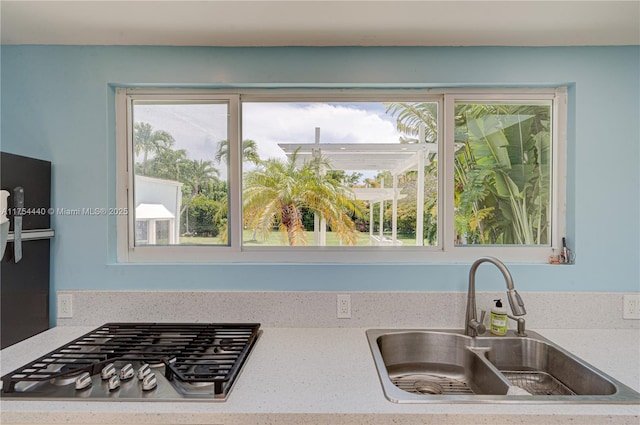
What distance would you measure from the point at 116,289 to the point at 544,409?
173cm

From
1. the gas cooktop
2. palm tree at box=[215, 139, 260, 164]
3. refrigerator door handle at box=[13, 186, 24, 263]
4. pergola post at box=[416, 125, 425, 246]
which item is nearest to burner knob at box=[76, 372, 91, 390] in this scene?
the gas cooktop

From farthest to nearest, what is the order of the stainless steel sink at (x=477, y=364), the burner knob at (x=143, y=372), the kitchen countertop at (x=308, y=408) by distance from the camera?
the stainless steel sink at (x=477, y=364)
the burner knob at (x=143, y=372)
the kitchen countertop at (x=308, y=408)

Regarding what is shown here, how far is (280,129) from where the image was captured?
1748 mm

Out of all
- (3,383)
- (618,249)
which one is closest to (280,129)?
(3,383)

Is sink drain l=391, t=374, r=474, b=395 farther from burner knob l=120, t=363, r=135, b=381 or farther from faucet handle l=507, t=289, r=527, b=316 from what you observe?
burner knob l=120, t=363, r=135, b=381

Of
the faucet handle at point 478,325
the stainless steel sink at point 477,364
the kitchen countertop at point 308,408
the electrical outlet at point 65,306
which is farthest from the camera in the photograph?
the electrical outlet at point 65,306

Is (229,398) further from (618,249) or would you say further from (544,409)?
(618,249)

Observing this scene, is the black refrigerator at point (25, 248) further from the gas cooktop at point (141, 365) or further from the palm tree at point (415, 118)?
the palm tree at point (415, 118)

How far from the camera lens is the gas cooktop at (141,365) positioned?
3.31ft

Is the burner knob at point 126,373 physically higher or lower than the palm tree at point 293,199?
lower

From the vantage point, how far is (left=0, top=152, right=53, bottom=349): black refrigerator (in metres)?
1.34

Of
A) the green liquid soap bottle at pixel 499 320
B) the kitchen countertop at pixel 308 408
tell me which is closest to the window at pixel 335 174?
the green liquid soap bottle at pixel 499 320

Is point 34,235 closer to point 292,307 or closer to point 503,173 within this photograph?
point 292,307

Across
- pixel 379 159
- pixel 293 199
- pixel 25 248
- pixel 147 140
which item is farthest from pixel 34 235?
pixel 379 159
